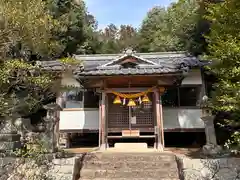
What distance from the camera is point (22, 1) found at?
22.2 feet

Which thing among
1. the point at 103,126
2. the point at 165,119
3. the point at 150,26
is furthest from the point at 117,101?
the point at 150,26

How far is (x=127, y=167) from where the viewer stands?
766 cm

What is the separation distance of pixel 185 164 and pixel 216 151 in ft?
5.61

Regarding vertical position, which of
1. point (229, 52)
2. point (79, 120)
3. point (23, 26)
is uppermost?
point (23, 26)

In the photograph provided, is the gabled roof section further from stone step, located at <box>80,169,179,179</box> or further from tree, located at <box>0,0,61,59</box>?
stone step, located at <box>80,169,179,179</box>

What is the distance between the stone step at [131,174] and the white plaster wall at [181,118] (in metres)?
5.47

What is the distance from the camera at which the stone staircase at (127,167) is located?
23.8 feet

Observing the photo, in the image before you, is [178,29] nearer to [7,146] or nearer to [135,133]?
[135,133]

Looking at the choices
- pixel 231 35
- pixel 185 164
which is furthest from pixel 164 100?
pixel 231 35

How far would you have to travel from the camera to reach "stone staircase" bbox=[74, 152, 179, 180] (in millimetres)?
7246

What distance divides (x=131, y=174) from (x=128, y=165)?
443 mm

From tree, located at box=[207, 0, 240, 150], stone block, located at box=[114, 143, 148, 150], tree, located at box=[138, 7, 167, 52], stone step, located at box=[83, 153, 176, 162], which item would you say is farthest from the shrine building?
tree, located at box=[138, 7, 167, 52]

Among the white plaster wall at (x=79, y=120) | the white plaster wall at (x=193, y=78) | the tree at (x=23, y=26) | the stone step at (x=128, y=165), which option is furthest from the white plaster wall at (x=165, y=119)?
the tree at (x=23, y=26)

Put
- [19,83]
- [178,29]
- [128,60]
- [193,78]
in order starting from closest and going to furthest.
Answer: [19,83], [128,60], [193,78], [178,29]
